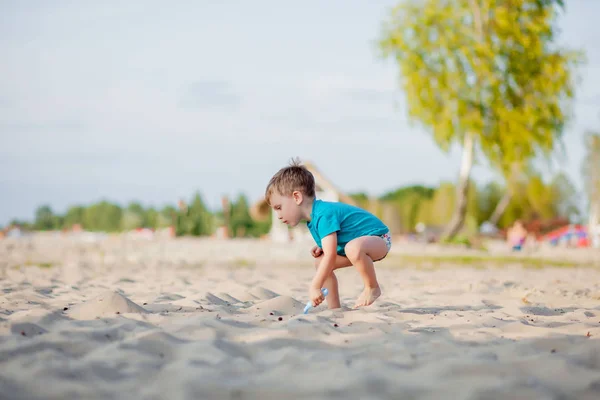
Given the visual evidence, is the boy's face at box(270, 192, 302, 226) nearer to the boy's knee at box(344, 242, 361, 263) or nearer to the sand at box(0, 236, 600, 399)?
the boy's knee at box(344, 242, 361, 263)

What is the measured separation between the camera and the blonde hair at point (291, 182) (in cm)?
394

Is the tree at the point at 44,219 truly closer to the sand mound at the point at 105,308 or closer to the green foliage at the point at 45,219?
the green foliage at the point at 45,219

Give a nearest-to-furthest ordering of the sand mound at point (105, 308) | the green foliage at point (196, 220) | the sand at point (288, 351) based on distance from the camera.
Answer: the sand at point (288, 351) < the sand mound at point (105, 308) < the green foliage at point (196, 220)

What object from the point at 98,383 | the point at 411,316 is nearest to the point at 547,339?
the point at 411,316

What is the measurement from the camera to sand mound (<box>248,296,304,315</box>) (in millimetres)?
3780

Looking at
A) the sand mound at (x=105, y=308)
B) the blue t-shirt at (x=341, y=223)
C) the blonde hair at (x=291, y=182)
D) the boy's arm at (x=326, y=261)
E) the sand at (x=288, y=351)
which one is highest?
the blonde hair at (x=291, y=182)

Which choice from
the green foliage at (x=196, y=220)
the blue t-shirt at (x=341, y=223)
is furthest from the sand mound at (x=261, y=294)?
the green foliage at (x=196, y=220)

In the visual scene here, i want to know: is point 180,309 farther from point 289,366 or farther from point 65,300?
point 289,366

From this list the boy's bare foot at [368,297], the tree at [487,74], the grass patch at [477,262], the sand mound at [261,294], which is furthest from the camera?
the tree at [487,74]

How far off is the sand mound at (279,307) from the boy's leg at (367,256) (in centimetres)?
46

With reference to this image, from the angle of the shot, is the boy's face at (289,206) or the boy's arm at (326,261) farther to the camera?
the boy's face at (289,206)

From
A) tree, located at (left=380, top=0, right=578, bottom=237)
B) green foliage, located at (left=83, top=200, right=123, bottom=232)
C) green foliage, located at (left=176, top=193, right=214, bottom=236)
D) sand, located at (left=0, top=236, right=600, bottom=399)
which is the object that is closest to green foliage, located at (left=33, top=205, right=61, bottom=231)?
green foliage, located at (left=83, top=200, right=123, bottom=232)

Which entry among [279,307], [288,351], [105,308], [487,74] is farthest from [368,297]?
[487,74]

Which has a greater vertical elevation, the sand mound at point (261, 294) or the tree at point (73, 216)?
the tree at point (73, 216)
